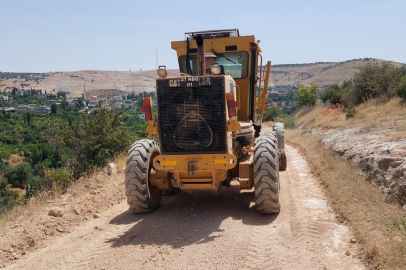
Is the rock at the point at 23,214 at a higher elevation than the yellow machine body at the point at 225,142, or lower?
lower

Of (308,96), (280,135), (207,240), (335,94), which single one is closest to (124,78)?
(308,96)

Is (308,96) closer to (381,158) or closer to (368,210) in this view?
(381,158)

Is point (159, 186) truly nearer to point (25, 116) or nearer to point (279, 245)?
point (279, 245)

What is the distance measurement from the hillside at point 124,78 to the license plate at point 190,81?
11218 cm

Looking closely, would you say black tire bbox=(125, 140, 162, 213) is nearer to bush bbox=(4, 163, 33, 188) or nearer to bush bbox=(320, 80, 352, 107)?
bush bbox=(320, 80, 352, 107)

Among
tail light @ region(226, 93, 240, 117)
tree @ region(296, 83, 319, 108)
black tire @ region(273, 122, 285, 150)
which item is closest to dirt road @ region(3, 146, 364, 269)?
tail light @ region(226, 93, 240, 117)

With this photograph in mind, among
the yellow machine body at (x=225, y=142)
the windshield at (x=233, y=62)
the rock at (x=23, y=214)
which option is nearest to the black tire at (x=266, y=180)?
the yellow machine body at (x=225, y=142)

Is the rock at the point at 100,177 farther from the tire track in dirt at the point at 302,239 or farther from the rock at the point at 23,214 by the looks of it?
the tire track in dirt at the point at 302,239

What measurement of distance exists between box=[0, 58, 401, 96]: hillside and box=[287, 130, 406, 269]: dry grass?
108809 mm

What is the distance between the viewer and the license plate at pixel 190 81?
6.65m

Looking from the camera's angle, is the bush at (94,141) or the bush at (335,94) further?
the bush at (335,94)

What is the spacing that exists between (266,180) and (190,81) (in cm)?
222

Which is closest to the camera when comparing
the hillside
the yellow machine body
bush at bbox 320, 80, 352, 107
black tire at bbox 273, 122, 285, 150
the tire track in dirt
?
the tire track in dirt

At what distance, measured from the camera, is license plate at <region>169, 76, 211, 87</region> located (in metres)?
6.65
